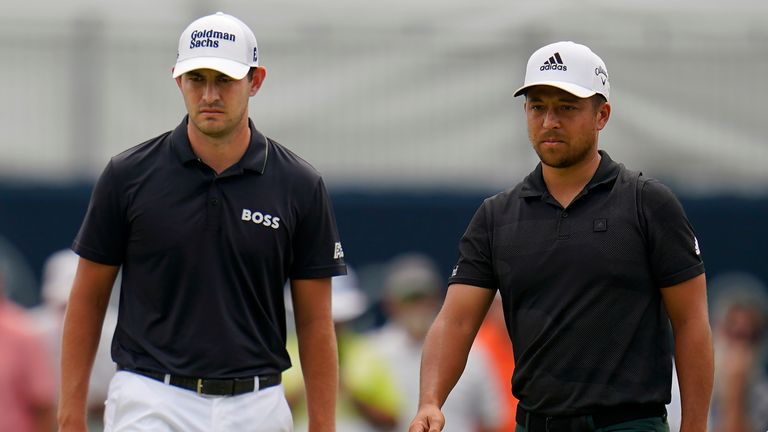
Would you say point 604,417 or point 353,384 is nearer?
point 604,417

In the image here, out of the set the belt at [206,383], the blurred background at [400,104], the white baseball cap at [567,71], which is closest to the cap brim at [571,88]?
the white baseball cap at [567,71]

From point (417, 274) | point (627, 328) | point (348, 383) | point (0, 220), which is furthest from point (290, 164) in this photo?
point (0, 220)

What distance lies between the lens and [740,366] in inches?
501

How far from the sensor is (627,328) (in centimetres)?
600

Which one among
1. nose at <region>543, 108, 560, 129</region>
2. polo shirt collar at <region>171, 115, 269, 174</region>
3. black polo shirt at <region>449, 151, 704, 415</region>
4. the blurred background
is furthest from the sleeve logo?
the blurred background

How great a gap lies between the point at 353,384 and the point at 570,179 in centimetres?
484

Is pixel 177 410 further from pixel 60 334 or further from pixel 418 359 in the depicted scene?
pixel 418 359

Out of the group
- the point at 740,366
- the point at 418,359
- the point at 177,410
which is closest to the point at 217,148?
the point at 177,410

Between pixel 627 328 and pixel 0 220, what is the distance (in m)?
8.12

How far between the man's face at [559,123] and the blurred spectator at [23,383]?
4.78 meters

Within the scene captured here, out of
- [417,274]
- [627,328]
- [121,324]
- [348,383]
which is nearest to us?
[627,328]

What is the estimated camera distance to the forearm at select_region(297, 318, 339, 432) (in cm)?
651

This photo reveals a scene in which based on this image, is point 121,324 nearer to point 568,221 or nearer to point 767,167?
point 568,221

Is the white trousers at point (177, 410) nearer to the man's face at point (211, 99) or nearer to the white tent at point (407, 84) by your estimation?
the man's face at point (211, 99)
